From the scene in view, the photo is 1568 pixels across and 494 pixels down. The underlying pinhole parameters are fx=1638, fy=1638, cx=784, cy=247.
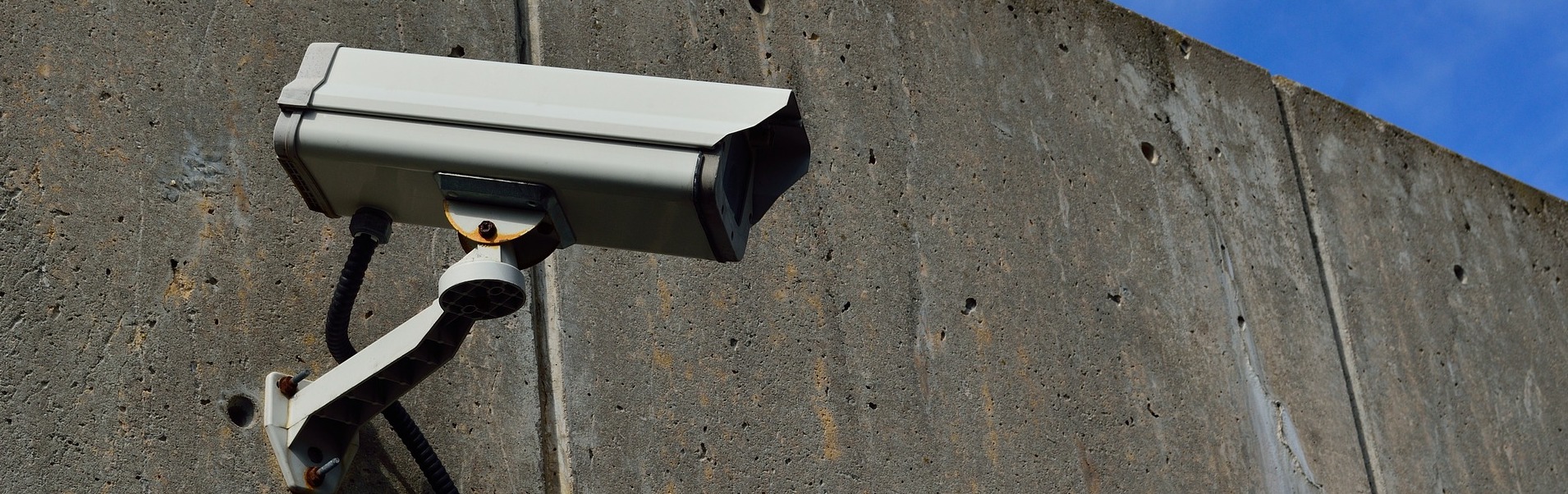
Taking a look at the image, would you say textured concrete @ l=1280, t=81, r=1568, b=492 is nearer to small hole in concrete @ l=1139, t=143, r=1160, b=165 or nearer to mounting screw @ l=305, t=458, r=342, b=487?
small hole in concrete @ l=1139, t=143, r=1160, b=165

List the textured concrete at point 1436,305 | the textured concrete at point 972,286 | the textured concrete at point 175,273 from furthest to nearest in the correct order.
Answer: the textured concrete at point 1436,305 < the textured concrete at point 972,286 < the textured concrete at point 175,273

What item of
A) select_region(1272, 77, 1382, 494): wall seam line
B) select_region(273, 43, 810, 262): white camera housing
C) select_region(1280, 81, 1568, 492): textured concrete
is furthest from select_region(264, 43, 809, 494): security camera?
select_region(1280, 81, 1568, 492): textured concrete

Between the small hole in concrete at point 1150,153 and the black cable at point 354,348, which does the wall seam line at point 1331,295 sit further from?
the black cable at point 354,348

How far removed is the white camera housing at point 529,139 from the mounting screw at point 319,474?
34 cm

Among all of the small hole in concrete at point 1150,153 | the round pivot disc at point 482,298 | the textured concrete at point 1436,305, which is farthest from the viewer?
the textured concrete at point 1436,305

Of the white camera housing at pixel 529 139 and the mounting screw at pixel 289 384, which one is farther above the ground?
the white camera housing at pixel 529 139

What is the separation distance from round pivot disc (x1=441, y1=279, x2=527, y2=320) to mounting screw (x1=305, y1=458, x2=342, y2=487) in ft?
1.15

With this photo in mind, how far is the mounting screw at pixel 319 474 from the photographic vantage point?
5.92ft

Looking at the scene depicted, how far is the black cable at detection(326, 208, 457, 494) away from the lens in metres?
1.75

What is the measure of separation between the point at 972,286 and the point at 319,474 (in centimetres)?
139

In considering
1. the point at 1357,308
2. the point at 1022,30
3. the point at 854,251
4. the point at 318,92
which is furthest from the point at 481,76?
the point at 1357,308

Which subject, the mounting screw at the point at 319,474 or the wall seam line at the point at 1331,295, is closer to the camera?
the mounting screw at the point at 319,474

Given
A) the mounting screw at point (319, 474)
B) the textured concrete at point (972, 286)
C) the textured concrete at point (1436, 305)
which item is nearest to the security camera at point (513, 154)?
the mounting screw at point (319, 474)

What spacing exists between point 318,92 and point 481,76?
0.15 meters
